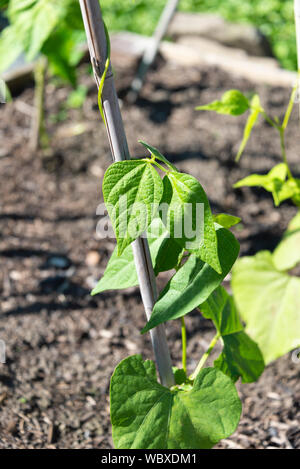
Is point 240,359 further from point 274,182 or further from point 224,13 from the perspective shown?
point 224,13

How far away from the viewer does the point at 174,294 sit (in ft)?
2.98

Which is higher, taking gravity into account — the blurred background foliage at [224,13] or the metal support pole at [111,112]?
the blurred background foliage at [224,13]

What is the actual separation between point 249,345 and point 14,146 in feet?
6.59

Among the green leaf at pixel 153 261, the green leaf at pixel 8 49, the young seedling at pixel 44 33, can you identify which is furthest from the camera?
the green leaf at pixel 8 49

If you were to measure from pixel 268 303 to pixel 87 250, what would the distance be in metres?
0.85

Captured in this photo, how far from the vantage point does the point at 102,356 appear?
1818 millimetres

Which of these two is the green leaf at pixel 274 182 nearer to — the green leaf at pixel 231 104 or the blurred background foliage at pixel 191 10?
the green leaf at pixel 231 104

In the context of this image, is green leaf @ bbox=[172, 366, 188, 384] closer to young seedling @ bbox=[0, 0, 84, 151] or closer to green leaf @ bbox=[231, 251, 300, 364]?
green leaf @ bbox=[231, 251, 300, 364]

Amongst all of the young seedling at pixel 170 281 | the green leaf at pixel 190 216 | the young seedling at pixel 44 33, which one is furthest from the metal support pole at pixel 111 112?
the young seedling at pixel 44 33

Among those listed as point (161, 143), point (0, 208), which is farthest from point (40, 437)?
point (161, 143)

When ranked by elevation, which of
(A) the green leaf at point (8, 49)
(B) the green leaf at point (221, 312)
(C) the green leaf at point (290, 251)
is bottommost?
(C) the green leaf at point (290, 251)

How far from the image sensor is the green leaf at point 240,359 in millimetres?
1182

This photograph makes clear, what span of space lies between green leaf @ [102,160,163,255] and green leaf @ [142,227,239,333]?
156 mm

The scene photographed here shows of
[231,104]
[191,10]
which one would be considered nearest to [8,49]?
[231,104]
